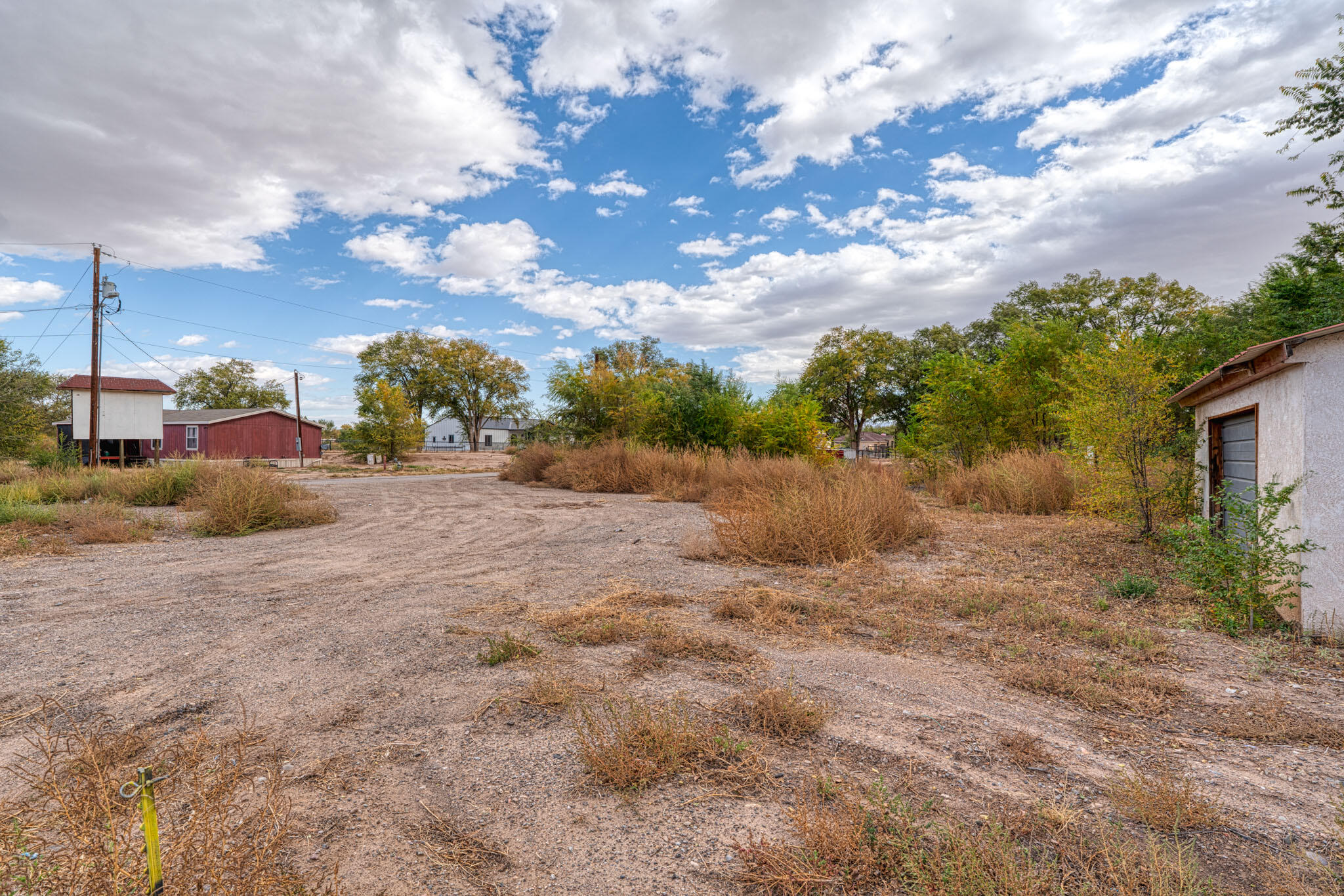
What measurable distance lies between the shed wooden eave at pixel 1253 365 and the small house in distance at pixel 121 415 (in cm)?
3820

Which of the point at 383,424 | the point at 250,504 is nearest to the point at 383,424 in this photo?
the point at 383,424

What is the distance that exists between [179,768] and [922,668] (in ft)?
13.4

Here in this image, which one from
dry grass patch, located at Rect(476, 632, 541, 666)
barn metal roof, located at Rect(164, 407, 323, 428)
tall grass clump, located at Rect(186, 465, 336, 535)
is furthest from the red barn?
dry grass patch, located at Rect(476, 632, 541, 666)

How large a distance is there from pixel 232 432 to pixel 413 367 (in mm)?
18151

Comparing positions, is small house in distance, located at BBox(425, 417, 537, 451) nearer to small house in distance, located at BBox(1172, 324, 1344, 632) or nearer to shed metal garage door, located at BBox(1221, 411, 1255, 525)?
shed metal garage door, located at BBox(1221, 411, 1255, 525)

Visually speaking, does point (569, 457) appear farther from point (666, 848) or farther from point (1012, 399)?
point (666, 848)

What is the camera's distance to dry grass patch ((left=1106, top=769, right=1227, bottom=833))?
93.4 inches

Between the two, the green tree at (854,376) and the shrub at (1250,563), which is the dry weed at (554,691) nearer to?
the shrub at (1250,563)

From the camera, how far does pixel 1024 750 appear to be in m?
2.95

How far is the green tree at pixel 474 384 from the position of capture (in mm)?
54000

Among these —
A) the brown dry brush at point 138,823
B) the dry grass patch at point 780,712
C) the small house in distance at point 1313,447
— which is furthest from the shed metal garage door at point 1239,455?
the brown dry brush at point 138,823

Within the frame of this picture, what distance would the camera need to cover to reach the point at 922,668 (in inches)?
162

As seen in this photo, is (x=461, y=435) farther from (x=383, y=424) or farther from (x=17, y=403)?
(x=17, y=403)

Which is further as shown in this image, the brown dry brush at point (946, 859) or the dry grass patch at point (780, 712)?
the dry grass patch at point (780, 712)
